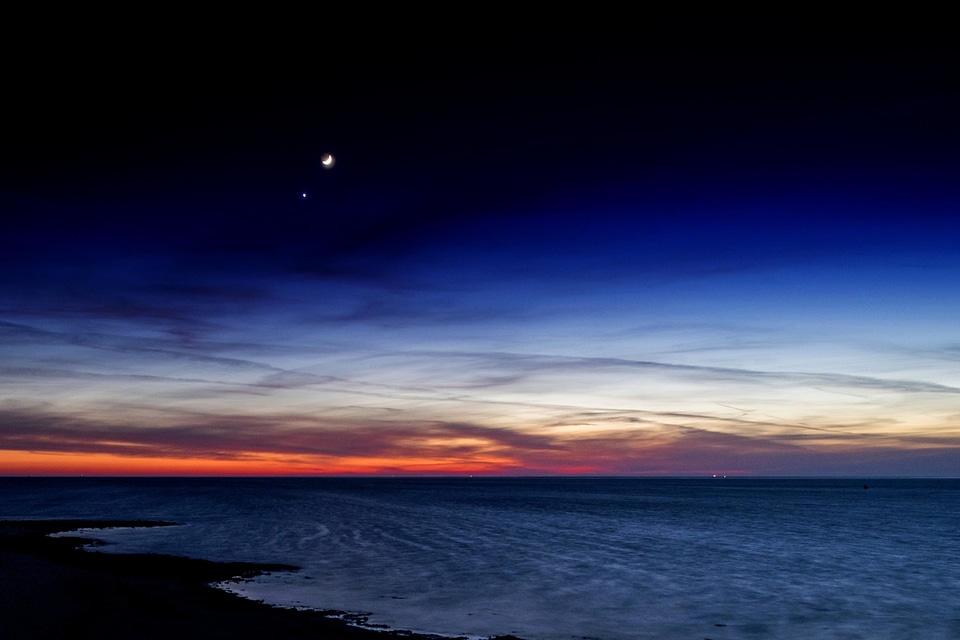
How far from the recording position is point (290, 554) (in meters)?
45.9

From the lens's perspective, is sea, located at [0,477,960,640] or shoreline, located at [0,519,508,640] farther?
sea, located at [0,477,960,640]

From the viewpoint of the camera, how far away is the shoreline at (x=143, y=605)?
21906 millimetres

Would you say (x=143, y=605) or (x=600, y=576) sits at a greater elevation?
(x=143, y=605)

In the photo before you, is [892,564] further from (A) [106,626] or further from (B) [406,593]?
(A) [106,626]

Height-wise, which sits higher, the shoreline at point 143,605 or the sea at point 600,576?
the shoreline at point 143,605

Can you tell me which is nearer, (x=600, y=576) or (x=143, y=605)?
(x=143, y=605)

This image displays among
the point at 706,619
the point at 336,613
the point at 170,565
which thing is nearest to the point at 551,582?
the point at 706,619

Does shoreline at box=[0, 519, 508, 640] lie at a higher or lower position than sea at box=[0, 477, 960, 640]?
higher

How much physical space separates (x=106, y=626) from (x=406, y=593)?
1322cm

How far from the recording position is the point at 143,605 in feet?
85.5

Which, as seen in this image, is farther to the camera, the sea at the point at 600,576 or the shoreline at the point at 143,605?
the sea at the point at 600,576

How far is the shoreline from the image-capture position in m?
21.9

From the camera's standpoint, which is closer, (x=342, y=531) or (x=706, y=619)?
(x=706, y=619)

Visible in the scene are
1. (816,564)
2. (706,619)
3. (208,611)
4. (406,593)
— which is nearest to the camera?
(208,611)
